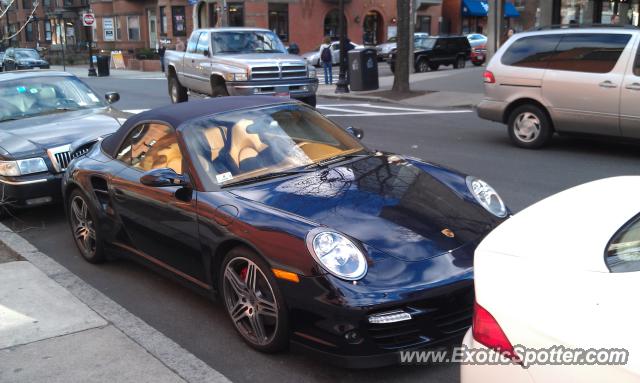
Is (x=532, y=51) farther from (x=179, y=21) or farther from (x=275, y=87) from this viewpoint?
(x=179, y=21)

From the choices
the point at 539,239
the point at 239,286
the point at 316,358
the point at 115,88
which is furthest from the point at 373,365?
the point at 115,88

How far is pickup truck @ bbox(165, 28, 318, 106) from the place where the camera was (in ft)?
46.9

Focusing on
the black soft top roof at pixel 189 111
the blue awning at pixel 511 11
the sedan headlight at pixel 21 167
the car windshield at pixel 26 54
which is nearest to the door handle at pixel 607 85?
the black soft top roof at pixel 189 111

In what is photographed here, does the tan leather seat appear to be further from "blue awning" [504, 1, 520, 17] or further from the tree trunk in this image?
"blue awning" [504, 1, 520, 17]

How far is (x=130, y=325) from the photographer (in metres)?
4.44

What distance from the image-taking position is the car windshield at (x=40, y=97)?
8367 mm

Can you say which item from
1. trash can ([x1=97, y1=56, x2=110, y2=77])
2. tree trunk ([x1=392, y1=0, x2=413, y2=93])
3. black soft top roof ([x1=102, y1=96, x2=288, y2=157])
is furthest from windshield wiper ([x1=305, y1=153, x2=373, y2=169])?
trash can ([x1=97, y1=56, x2=110, y2=77])

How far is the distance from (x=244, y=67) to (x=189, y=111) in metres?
9.45

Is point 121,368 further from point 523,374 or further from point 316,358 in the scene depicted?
point 523,374

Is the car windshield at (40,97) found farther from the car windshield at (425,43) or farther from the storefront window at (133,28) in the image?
the storefront window at (133,28)

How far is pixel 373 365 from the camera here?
3.50 metres

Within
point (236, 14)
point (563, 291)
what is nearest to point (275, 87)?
point (563, 291)

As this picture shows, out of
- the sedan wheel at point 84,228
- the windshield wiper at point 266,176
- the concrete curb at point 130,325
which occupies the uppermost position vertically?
the windshield wiper at point 266,176

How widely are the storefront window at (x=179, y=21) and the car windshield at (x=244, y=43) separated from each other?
103ft
